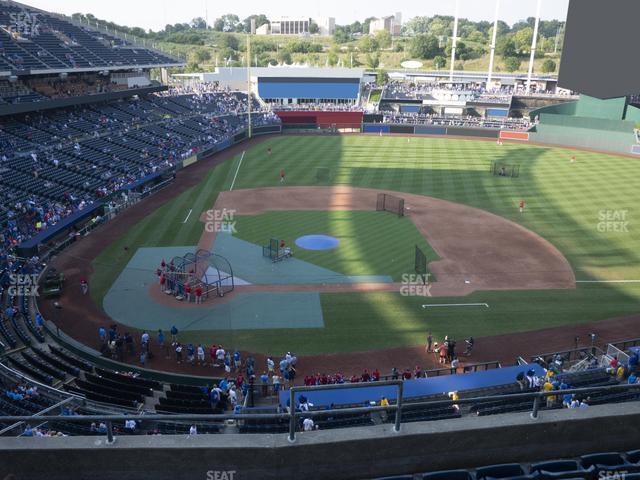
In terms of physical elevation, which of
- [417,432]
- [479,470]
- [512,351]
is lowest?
[512,351]

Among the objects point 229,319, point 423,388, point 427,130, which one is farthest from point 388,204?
point 427,130

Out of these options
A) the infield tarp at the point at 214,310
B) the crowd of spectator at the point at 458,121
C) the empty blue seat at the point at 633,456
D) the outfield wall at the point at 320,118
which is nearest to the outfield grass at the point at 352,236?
the infield tarp at the point at 214,310

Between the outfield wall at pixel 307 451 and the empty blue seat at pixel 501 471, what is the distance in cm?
15

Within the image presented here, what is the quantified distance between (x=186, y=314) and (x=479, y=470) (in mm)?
20711

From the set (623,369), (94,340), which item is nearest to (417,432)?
(623,369)

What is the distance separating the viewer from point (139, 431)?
593 inches

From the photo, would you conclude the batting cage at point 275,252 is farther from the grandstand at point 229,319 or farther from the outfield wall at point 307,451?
the outfield wall at point 307,451

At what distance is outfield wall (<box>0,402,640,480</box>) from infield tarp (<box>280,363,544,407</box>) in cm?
918

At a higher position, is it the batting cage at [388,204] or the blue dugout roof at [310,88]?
the blue dugout roof at [310,88]

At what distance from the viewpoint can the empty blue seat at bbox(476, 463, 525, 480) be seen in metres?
6.46

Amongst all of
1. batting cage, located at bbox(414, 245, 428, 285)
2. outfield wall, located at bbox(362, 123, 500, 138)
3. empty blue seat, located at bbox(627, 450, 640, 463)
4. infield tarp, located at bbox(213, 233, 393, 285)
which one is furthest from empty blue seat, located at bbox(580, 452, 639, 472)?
outfield wall, located at bbox(362, 123, 500, 138)

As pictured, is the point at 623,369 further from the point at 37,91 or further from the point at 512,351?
the point at 37,91

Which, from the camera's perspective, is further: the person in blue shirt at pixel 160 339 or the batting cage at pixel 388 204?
the batting cage at pixel 388 204

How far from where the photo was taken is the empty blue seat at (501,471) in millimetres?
6457
